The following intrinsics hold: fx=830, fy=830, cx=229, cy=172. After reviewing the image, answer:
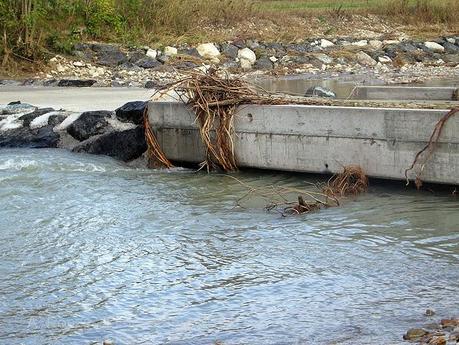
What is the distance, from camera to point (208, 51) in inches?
1226

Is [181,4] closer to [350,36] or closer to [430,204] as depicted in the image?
[350,36]

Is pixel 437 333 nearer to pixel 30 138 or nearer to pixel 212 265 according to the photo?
pixel 212 265

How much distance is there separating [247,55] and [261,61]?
0.69 metres

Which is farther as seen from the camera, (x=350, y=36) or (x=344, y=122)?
(x=350, y=36)

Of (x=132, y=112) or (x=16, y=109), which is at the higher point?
(x=132, y=112)

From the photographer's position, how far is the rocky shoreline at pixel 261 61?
26609 mm

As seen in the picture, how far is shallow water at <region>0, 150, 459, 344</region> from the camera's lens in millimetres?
6344

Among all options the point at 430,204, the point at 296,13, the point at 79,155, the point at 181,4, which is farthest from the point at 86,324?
the point at 296,13

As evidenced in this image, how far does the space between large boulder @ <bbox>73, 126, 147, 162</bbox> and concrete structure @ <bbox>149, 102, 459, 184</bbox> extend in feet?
2.72

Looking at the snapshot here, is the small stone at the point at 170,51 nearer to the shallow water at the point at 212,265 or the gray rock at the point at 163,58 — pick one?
the gray rock at the point at 163,58

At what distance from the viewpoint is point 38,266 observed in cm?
818

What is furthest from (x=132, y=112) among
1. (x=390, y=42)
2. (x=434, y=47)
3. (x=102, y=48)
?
(x=434, y=47)

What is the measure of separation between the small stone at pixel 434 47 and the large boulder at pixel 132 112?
81.1 ft

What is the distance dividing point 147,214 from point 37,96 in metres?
11.0
